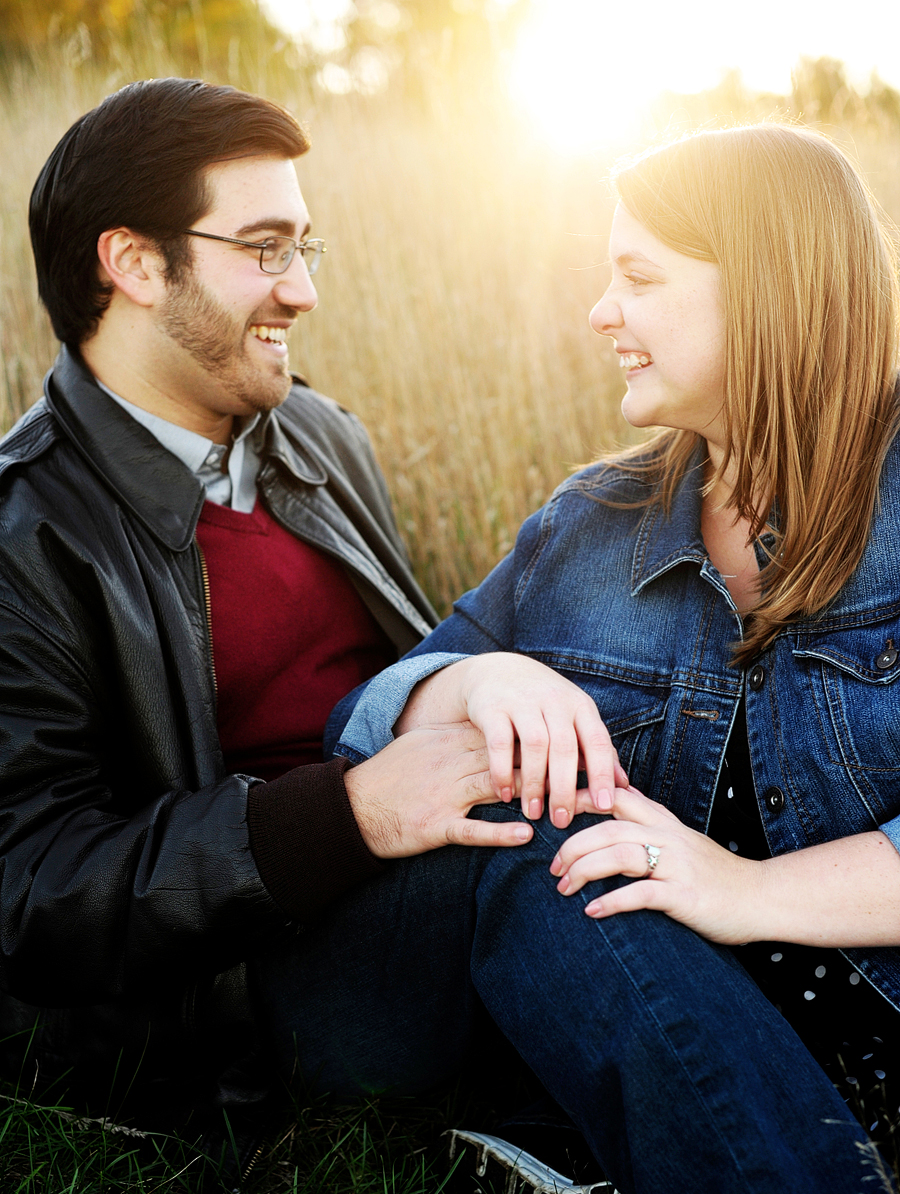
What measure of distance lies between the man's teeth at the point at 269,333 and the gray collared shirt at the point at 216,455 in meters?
0.19

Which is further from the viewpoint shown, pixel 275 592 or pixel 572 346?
pixel 572 346

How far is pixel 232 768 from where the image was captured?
2.16m

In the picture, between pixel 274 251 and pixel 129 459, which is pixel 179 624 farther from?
pixel 274 251

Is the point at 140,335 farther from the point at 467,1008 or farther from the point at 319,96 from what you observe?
the point at 319,96

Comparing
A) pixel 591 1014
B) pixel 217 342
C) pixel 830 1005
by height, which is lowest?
pixel 830 1005

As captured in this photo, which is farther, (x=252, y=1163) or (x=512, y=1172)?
(x=252, y=1163)

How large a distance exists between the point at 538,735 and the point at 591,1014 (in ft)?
1.35

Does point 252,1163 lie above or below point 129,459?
below

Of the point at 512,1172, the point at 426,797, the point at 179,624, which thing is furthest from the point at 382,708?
the point at 512,1172

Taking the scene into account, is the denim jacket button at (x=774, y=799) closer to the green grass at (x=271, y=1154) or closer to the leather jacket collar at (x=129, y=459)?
the green grass at (x=271, y=1154)

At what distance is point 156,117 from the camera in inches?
86.8

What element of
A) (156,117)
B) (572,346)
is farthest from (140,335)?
(572,346)

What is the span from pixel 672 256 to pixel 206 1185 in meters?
1.90

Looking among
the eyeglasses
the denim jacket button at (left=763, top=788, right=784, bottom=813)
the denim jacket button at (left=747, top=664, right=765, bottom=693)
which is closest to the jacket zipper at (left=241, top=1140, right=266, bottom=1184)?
the denim jacket button at (left=763, top=788, right=784, bottom=813)
